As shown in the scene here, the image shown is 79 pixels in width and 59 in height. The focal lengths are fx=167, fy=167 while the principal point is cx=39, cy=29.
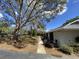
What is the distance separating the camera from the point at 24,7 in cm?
2872

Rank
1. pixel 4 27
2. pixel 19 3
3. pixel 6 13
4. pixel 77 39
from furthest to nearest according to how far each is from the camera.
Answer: pixel 4 27 → pixel 6 13 → pixel 19 3 → pixel 77 39

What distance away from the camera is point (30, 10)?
28516 mm

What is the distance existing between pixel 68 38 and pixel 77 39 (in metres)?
1.25

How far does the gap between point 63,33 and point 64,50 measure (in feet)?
16.2

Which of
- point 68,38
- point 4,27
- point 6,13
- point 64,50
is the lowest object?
point 64,50

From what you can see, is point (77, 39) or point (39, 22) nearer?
point (77, 39)

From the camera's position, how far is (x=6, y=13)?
29.5 metres

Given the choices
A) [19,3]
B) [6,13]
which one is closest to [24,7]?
[19,3]

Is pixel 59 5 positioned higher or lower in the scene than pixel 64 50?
higher

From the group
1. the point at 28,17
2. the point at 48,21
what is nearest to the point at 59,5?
the point at 48,21

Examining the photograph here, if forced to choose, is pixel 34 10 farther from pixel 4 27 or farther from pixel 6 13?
pixel 4 27

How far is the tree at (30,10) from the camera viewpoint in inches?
1085

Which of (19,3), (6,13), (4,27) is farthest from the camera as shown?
(4,27)

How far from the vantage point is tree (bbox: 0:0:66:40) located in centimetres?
2755
